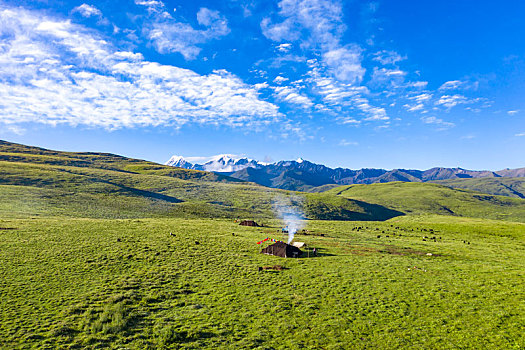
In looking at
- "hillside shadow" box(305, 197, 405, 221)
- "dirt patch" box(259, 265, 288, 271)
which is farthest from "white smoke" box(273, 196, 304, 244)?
"dirt patch" box(259, 265, 288, 271)

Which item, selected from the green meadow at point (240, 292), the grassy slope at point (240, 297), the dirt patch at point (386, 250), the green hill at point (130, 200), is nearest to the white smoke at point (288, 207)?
the green hill at point (130, 200)

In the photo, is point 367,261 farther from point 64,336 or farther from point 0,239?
point 0,239

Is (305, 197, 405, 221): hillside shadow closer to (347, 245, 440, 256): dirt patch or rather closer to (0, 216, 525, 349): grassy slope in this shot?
(347, 245, 440, 256): dirt patch

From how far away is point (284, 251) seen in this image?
134 feet

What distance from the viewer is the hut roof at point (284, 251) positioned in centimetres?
4075

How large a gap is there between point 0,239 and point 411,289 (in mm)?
55804

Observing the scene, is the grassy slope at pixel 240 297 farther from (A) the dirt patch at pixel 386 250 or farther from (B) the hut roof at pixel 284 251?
(B) the hut roof at pixel 284 251

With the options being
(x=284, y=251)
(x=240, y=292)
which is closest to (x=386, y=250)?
(x=284, y=251)

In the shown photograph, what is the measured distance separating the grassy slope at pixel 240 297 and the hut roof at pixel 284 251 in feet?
6.84

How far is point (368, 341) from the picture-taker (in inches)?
706

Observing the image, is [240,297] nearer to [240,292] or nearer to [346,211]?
[240,292]

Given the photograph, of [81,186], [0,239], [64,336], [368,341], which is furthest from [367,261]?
[81,186]

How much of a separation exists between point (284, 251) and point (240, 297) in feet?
55.3

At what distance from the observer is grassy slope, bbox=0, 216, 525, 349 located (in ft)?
59.3
